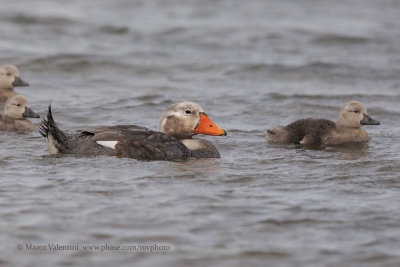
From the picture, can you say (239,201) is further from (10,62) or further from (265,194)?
(10,62)

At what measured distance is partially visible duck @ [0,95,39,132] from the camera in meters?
10.1

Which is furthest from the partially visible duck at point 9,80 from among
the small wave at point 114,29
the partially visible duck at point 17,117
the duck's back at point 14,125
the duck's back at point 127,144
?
the small wave at point 114,29

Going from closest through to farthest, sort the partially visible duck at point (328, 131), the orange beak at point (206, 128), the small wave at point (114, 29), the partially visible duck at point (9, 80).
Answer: the orange beak at point (206, 128) < the partially visible duck at point (328, 131) < the partially visible duck at point (9, 80) < the small wave at point (114, 29)

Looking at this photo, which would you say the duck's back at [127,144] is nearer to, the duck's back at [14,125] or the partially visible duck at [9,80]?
the duck's back at [14,125]

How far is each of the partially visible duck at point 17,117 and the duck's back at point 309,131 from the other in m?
3.37

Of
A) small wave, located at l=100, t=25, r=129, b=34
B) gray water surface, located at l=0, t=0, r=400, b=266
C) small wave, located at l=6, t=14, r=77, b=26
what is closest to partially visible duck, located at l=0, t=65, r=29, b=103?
gray water surface, located at l=0, t=0, r=400, b=266

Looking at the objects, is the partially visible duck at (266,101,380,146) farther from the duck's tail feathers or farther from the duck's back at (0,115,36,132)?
the duck's back at (0,115,36,132)

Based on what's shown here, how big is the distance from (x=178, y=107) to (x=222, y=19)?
1066 cm

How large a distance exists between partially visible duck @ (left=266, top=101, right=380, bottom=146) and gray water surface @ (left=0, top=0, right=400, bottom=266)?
24cm

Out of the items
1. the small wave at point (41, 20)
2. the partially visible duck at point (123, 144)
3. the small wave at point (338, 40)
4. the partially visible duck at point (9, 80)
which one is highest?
the small wave at point (41, 20)

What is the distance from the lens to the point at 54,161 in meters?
8.05

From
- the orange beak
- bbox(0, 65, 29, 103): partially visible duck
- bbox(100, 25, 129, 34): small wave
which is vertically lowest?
the orange beak

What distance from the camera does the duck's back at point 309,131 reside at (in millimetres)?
9859

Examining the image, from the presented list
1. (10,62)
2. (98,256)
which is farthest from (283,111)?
(98,256)
